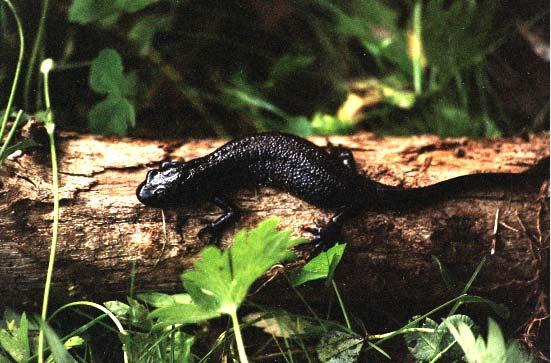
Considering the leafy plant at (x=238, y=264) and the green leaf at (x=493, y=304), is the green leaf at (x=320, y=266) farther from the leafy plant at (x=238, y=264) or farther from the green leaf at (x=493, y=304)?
the green leaf at (x=493, y=304)

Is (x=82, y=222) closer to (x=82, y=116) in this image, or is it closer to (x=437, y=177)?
(x=82, y=116)

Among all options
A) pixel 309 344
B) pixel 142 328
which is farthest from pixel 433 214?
pixel 142 328

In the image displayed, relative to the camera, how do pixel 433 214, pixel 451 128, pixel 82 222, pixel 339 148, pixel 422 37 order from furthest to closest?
1. pixel 451 128
2. pixel 422 37
3. pixel 339 148
4. pixel 433 214
5. pixel 82 222

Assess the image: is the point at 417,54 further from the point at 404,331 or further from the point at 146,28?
the point at 404,331

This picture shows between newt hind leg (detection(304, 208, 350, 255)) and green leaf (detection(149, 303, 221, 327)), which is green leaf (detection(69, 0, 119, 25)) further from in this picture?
green leaf (detection(149, 303, 221, 327))

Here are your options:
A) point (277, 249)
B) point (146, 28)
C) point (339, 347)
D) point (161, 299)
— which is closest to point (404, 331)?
point (339, 347)

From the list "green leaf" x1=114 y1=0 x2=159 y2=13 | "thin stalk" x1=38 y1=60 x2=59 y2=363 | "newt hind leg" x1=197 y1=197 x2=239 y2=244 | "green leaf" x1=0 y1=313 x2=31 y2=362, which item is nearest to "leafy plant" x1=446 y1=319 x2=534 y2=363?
"newt hind leg" x1=197 y1=197 x2=239 y2=244
